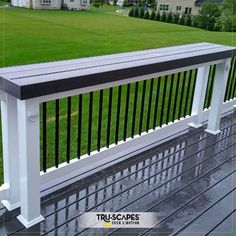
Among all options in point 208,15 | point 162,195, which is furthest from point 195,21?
point 162,195

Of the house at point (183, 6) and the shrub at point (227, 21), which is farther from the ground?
the house at point (183, 6)

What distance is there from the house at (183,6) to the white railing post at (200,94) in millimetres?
15236

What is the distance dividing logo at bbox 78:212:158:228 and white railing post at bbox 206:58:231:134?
1625mm

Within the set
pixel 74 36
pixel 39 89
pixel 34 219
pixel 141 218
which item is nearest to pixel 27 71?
pixel 39 89

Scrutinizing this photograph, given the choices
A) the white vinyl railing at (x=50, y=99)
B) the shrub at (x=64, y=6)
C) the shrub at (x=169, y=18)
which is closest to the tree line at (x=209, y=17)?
the shrub at (x=169, y=18)

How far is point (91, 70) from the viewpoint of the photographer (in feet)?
6.66

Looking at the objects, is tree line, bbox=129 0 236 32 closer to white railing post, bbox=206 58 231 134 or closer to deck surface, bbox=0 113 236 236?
white railing post, bbox=206 58 231 134

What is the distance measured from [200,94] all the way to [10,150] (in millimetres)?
2183

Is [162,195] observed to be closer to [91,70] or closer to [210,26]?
[91,70]

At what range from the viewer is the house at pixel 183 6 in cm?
1919

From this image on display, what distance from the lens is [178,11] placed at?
22.4m

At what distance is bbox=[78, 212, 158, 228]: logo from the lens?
2033mm

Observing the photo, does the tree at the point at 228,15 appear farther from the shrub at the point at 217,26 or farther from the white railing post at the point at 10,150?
the white railing post at the point at 10,150

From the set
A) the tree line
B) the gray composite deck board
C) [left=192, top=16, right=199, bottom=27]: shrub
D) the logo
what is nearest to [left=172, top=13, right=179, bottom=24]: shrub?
the tree line
